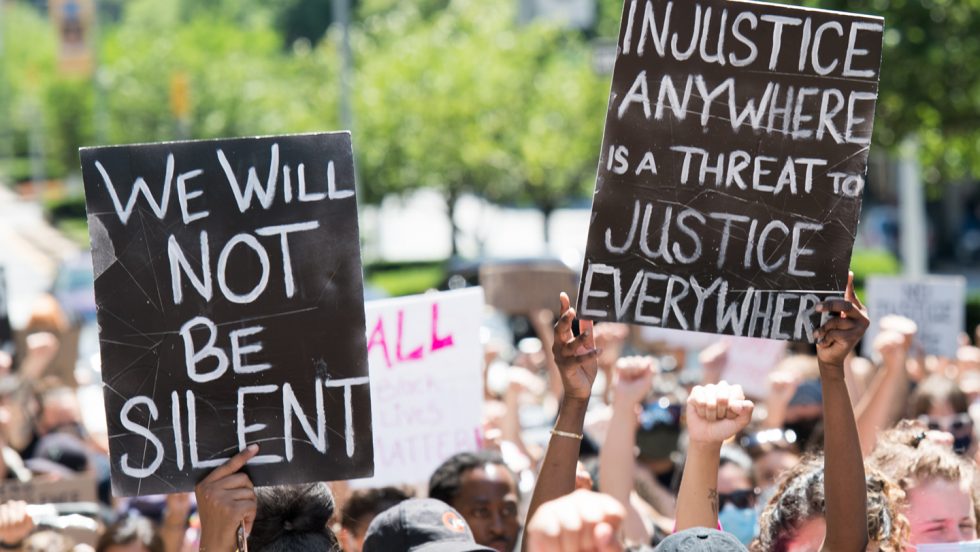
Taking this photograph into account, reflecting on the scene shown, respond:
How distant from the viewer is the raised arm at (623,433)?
176 inches

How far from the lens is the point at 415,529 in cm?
352

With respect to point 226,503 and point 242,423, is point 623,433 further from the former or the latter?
point 226,503

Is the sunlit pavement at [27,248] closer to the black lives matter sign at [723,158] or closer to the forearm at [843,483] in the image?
the black lives matter sign at [723,158]

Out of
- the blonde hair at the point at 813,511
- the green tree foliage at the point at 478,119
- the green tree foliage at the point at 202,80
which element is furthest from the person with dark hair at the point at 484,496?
the green tree foliage at the point at 202,80

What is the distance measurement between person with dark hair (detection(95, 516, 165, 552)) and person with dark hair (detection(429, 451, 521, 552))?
0.95m

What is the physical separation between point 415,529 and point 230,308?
0.70m

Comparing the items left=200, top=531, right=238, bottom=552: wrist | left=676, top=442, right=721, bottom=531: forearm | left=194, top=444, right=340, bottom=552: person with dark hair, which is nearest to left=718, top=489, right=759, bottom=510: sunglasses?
left=676, top=442, right=721, bottom=531: forearm

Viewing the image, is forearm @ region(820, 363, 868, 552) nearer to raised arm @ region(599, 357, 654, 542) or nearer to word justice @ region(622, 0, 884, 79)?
word justice @ region(622, 0, 884, 79)

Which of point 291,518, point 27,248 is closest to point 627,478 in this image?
point 291,518

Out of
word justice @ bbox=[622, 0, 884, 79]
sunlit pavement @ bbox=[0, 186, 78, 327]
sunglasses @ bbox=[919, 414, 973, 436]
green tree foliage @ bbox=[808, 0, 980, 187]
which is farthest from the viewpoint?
sunlit pavement @ bbox=[0, 186, 78, 327]

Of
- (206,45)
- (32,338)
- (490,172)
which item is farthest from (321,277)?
(206,45)

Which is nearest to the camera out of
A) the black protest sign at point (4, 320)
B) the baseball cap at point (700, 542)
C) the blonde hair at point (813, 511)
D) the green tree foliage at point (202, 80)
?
the baseball cap at point (700, 542)

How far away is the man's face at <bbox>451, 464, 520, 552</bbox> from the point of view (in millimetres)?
4453

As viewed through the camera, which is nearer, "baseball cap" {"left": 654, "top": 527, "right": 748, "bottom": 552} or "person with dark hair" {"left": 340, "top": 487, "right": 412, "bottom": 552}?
"baseball cap" {"left": 654, "top": 527, "right": 748, "bottom": 552}
